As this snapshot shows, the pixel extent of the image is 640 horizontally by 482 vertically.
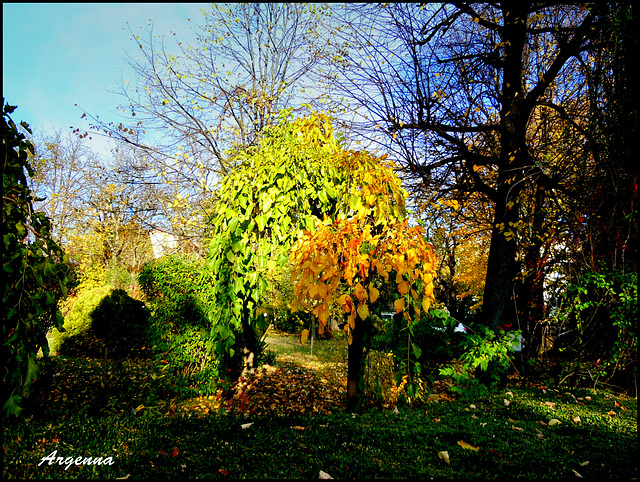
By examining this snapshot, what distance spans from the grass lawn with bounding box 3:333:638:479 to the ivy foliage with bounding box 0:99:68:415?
0.51 metres

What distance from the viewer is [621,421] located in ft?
10.4

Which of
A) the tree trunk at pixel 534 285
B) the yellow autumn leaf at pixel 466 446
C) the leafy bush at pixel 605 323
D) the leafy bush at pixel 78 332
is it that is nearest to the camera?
the yellow autumn leaf at pixel 466 446

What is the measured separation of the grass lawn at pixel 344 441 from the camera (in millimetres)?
1933

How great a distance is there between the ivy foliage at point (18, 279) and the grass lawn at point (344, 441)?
0.51 metres

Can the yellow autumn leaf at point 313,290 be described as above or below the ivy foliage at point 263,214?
below

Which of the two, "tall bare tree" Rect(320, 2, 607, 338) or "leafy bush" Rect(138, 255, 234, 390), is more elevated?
"tall bare tree" Rect(320, 2, 607, 338)

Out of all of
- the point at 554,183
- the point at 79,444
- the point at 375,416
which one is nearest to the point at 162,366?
the point at 79,444

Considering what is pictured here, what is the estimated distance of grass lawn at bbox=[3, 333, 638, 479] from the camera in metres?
1.93

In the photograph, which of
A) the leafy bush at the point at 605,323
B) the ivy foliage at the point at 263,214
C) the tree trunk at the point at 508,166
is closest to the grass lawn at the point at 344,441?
the leafy bush at the point at 605,323

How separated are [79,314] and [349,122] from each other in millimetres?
7792

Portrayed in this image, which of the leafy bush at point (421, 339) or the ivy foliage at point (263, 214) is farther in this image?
the leafy bush at point (421, 339)

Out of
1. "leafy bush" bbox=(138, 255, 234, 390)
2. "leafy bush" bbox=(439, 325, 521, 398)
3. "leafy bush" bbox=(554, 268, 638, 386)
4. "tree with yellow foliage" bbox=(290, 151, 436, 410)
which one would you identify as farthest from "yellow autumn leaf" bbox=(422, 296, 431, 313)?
"leafy bush" bbox=(138, 255, 234, 390)

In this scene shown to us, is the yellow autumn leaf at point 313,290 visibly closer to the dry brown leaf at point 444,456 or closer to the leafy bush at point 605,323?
the dry brown leaf at point 444,456

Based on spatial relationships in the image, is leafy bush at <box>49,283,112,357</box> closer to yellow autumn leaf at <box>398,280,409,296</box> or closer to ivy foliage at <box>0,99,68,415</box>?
ivy foliage at <box>0,99,68,415</box>
